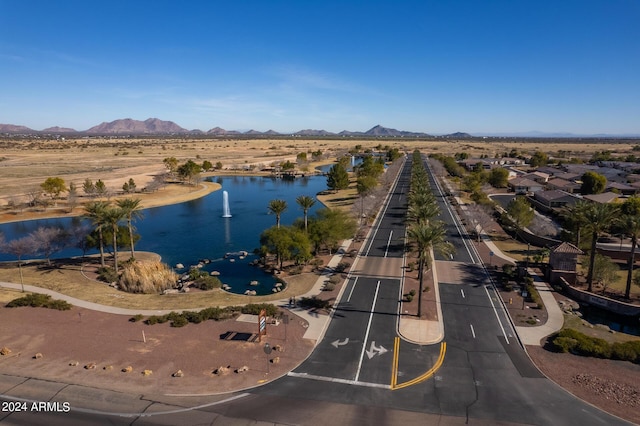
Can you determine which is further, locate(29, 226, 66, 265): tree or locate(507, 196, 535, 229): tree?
locate(507, 196, 535, 229): tree

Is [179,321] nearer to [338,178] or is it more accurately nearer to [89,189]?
[89,189]

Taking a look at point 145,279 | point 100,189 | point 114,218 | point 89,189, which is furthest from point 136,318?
point 89,189

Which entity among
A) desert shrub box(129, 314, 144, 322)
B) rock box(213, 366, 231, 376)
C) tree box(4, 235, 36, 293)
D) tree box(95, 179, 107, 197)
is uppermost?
tree box(95, 179, 107, 197)

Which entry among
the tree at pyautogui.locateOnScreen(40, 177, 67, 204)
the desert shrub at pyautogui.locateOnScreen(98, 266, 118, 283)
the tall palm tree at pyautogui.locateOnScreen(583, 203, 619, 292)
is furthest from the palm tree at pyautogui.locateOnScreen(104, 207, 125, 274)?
the tall palm tree at pyautogui.locateOnScreen(583, 203, 619, 292)

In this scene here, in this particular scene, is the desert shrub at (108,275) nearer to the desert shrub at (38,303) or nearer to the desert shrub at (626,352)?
the desert shrub at (38,303)

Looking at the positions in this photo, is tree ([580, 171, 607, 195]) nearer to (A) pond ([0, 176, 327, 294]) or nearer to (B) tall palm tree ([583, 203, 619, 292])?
(B) tall palm tree ([583, 203, 619, 292])

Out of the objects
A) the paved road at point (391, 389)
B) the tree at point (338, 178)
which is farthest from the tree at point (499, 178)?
the paved road at point (391, 389)
